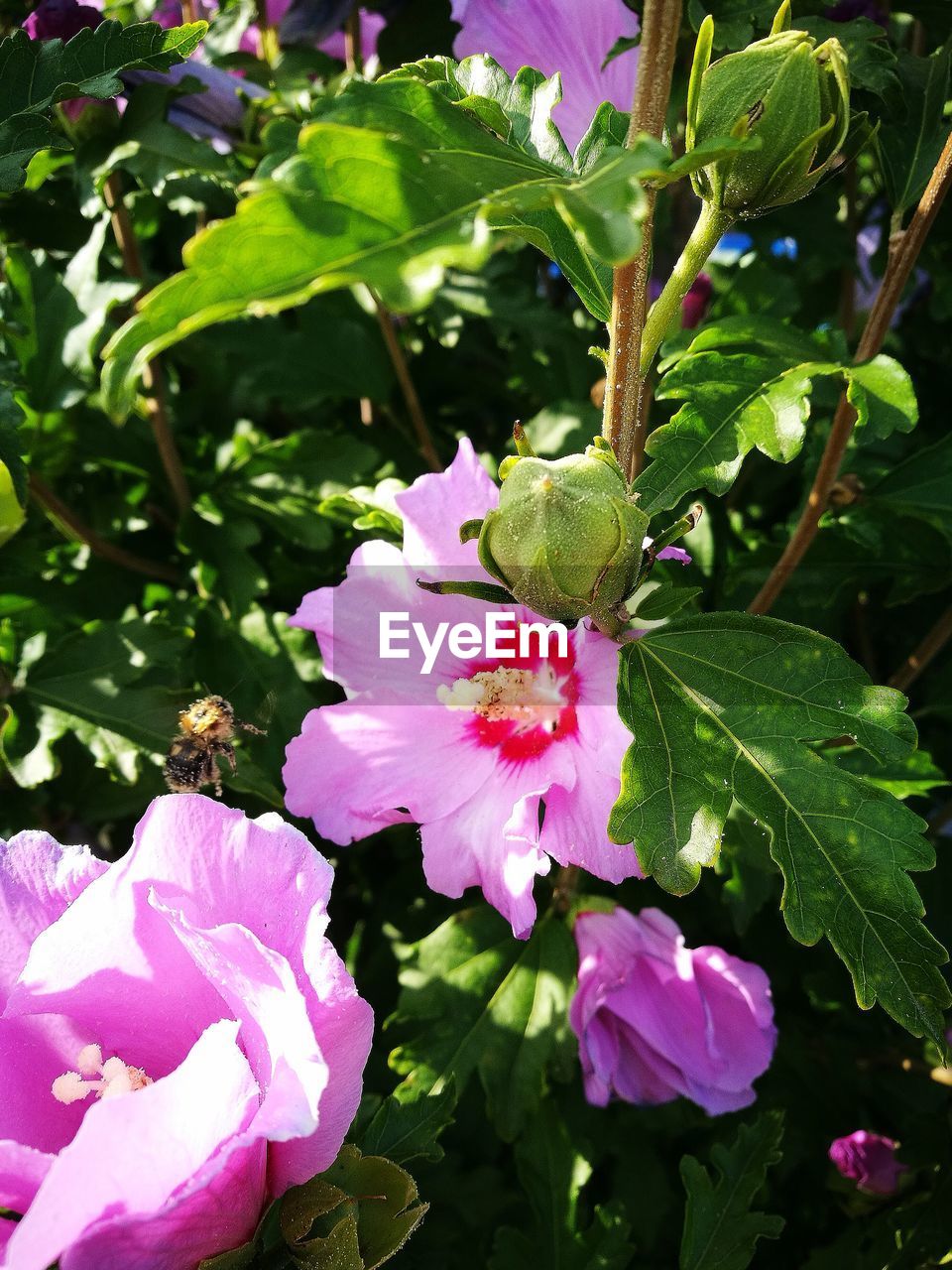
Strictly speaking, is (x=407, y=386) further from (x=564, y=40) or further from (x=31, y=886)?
(x=31, y=886)

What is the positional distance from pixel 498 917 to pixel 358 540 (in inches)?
16.8

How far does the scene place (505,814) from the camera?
0.72 m

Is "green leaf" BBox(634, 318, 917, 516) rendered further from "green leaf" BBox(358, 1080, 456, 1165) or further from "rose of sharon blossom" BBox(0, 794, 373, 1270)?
"green leaf" BBox(358, 1080, 456, 1165)

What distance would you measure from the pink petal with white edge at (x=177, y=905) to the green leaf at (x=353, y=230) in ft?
0.79

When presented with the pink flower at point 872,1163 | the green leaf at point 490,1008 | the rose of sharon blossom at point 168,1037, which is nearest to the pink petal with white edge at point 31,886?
the rose of sharon blossom at point 168,1037

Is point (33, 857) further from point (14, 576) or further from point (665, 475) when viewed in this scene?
point (14, 576)

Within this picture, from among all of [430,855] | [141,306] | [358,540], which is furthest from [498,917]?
[141,306]

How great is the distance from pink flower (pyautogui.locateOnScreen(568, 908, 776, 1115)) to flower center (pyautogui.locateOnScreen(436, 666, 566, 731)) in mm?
240

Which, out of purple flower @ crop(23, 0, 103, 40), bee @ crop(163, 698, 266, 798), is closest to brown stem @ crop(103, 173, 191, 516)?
purple flower @ crop(23, 0, 103, 40)

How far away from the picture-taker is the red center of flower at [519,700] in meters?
0.78

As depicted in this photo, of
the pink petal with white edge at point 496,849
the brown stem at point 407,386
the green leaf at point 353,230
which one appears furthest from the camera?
the brown stem at point 407,386

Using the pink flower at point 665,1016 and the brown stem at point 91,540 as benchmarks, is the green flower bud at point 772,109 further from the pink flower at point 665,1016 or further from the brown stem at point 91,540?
the brown stem at point 91,540

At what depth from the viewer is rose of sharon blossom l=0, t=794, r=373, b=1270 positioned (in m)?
0.49

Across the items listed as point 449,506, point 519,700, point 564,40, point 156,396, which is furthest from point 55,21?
point 519,700
